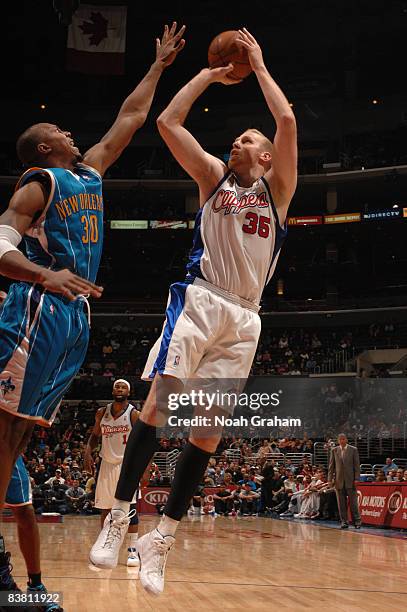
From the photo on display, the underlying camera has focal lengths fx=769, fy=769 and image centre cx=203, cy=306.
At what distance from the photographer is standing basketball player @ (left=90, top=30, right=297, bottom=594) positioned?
4281 millimetres

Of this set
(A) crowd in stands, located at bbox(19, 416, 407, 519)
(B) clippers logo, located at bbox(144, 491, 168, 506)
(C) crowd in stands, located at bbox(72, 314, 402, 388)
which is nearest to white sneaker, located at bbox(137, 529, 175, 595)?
(A) crowd in stands, located at bbox(19, 416, 407, 519)

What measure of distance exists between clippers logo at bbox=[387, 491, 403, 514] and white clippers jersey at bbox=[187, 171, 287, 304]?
36.7 feet

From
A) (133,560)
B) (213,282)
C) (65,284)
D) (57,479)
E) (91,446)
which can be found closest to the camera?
(65,284)

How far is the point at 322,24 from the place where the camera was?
33.0 m

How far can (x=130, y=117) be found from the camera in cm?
493

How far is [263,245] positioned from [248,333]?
555mm

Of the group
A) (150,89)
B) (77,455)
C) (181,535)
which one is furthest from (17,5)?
(150,89)

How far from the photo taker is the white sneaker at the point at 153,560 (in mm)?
4043

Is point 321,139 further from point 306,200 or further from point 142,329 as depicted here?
point 142,329

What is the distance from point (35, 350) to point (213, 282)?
1244 mm

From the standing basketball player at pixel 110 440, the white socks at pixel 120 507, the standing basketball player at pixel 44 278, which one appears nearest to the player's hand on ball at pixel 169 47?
the standing basketball player at pixel 44 278

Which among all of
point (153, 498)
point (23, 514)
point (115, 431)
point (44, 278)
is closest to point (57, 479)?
point (153, 498)

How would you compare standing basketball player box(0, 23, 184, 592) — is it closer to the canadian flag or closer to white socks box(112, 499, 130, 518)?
white socks box(112, 499, 130, 518)

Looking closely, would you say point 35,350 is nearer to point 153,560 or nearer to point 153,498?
point 153,560
